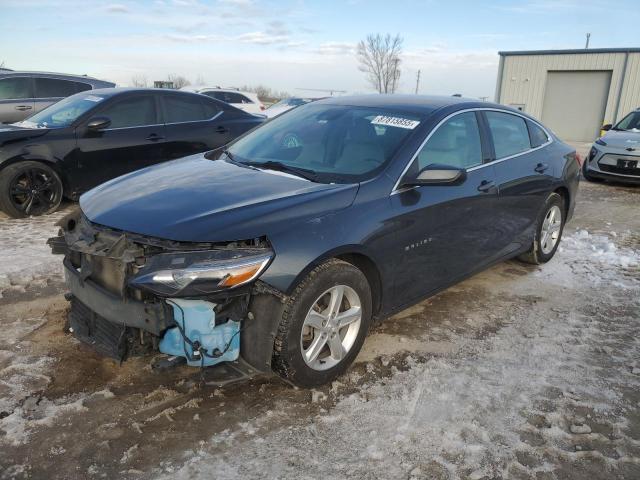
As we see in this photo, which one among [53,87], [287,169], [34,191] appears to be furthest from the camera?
[53,87]

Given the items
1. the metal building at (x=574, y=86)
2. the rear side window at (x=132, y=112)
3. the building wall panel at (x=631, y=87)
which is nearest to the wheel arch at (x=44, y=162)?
the rear side window at (x=132, y=112)

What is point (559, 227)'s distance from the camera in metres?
5.46

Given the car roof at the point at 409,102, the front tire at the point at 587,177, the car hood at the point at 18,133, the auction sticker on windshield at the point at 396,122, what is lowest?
the front tire at the point at 587,177

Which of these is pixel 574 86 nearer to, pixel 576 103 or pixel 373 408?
pixel 576 103

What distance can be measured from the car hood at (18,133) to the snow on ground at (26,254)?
3.16ft

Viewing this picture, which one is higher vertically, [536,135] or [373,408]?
[536,135]

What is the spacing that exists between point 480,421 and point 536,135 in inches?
124

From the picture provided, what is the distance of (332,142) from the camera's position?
3.73m

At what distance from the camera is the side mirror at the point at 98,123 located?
6.57m

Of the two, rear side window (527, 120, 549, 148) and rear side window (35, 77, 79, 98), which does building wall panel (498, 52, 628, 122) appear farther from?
rear side window (527, 120, 549, 148)

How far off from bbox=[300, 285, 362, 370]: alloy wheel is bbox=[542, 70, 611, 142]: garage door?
2455 centimetres

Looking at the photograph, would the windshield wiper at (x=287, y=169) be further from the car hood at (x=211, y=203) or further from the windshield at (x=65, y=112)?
the windshield at (x=65, y=112)

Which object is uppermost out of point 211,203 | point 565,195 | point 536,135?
Result: point 536,135

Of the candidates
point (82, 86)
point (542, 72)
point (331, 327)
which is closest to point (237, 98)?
point (82, 86)
